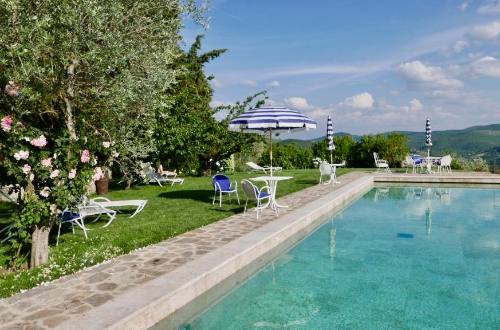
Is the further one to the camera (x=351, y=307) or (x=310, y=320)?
(x=351, y=307)

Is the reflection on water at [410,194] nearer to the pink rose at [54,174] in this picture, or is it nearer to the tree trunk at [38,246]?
the tree trunk at [38,246]

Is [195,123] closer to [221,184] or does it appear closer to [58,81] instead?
[221,184]

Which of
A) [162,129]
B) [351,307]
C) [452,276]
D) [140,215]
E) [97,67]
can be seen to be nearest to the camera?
[351,307]

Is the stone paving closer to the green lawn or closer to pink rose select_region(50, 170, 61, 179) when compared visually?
the green lawn

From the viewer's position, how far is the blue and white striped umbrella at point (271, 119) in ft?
33.7

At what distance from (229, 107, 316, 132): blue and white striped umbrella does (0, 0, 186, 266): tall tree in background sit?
3924mm

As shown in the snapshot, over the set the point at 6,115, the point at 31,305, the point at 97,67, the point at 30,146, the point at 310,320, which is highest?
the point at 97,67

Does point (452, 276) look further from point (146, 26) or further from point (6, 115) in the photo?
point (6, 115)

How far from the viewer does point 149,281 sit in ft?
16.8

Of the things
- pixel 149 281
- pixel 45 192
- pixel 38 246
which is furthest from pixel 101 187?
pixel 149 281

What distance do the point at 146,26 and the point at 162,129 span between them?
892 cm

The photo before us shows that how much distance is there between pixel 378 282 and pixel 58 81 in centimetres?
543

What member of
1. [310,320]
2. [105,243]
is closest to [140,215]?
[105,243]

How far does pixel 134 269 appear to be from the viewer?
5.69m
